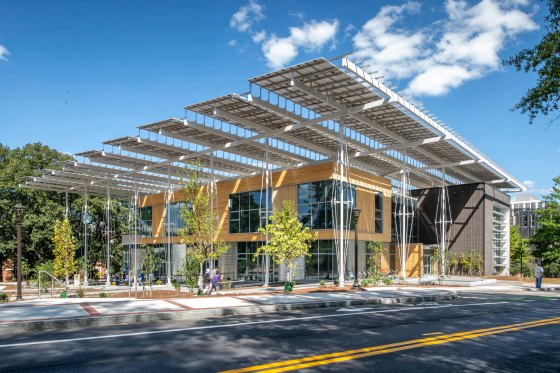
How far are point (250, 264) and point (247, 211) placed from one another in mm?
4311

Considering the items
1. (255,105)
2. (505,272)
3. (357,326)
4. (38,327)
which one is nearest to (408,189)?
(505,272)

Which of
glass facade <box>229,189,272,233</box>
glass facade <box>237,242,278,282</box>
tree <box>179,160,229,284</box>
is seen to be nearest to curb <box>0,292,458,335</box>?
tree <box>179,160,229,284</box>

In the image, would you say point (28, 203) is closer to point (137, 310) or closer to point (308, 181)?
point (308, 181)

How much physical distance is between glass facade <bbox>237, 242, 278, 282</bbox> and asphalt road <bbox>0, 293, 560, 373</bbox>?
76.1 feet

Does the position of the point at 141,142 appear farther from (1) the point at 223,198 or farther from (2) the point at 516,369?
(2) the point at 516,369

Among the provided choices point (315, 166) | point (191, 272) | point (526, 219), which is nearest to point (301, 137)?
point (315, 166)

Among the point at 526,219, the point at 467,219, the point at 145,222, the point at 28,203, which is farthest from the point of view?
the point at 526,219

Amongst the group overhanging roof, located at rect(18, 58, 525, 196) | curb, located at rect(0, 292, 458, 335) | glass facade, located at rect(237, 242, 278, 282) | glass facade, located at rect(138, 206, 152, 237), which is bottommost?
glass facade, located at rect(237, 242, 278, 282)

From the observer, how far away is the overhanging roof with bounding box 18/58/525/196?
79.0ft

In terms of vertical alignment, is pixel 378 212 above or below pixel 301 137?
below

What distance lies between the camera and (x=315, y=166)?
111ft

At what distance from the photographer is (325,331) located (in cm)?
1100

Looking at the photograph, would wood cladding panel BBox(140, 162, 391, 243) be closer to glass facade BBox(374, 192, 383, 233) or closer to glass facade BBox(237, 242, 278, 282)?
glass facade BBox(374, 192, 383, 233)

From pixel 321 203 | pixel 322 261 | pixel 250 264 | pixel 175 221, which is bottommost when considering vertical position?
pixel 250 264
